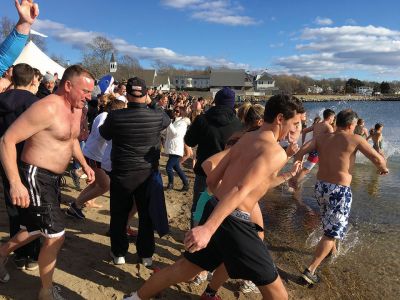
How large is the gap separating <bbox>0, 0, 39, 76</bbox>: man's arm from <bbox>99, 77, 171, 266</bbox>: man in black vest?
126cm

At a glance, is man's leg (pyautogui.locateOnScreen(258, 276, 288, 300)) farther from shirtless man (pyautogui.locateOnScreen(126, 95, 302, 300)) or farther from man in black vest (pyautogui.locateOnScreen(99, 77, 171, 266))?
man in black vest (pyautogui.locateOnScreen(99, 77, 171, 266))

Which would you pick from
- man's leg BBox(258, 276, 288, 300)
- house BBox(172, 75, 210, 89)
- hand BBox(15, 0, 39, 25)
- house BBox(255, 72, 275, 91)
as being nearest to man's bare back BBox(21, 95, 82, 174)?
hand BBox(15, 0, 39, 25)

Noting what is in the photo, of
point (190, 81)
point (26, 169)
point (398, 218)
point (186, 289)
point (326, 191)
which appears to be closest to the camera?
point (26, 169)

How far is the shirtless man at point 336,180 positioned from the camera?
14.3 ft

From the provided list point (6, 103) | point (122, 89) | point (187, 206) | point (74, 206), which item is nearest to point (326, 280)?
point (187, 206)

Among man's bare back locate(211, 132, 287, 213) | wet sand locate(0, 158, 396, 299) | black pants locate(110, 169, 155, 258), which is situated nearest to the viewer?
man's bare back locate(211, 132, 287, 213)

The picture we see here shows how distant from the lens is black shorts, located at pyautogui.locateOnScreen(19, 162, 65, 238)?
3.00 meters

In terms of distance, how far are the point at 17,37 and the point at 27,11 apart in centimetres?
24

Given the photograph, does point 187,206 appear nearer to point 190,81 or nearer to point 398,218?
point 398,218

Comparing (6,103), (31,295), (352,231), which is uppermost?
(6,103)

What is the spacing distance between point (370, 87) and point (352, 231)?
15113cm

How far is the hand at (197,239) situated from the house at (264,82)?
117084 millimetres

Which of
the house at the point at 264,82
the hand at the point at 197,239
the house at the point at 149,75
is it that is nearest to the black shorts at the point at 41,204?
the hand at the point at 197,239

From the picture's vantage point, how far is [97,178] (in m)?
5.32
